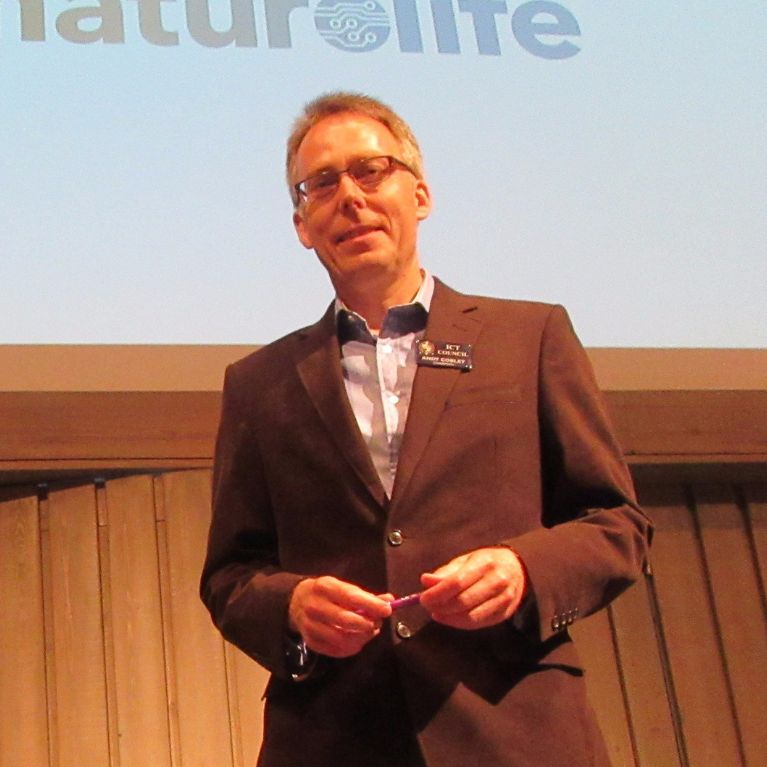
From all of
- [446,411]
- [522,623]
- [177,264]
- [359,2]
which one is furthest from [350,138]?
[359,2]

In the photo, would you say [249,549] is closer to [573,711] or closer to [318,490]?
[318,490]

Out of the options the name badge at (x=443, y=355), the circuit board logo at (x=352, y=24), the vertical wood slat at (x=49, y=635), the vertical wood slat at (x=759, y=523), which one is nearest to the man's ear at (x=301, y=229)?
the name badge at (x=443, y=355)

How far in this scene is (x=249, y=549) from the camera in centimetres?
145

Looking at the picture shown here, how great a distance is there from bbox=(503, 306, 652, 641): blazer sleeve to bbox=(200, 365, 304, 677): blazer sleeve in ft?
0.86

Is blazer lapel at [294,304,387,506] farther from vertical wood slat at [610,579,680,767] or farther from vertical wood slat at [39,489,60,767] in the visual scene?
vertical wood slat at [610,579,680,767]

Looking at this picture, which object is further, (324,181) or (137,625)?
(137,625)

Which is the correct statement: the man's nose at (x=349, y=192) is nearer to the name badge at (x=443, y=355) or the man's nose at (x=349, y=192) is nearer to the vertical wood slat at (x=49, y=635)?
the name badge at (x=443, y=355)

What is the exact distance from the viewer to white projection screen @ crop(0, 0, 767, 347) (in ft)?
8.47

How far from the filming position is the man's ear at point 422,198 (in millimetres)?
1568

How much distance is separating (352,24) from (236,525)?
5.35 feet

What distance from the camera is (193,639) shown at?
2.70 metres

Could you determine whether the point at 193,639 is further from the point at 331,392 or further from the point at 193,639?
the point at 331,392

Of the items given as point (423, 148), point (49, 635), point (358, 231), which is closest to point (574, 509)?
point (358, 231)

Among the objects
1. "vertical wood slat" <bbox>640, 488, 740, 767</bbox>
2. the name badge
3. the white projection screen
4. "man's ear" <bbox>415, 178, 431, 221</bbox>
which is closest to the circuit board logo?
the white projection screen
